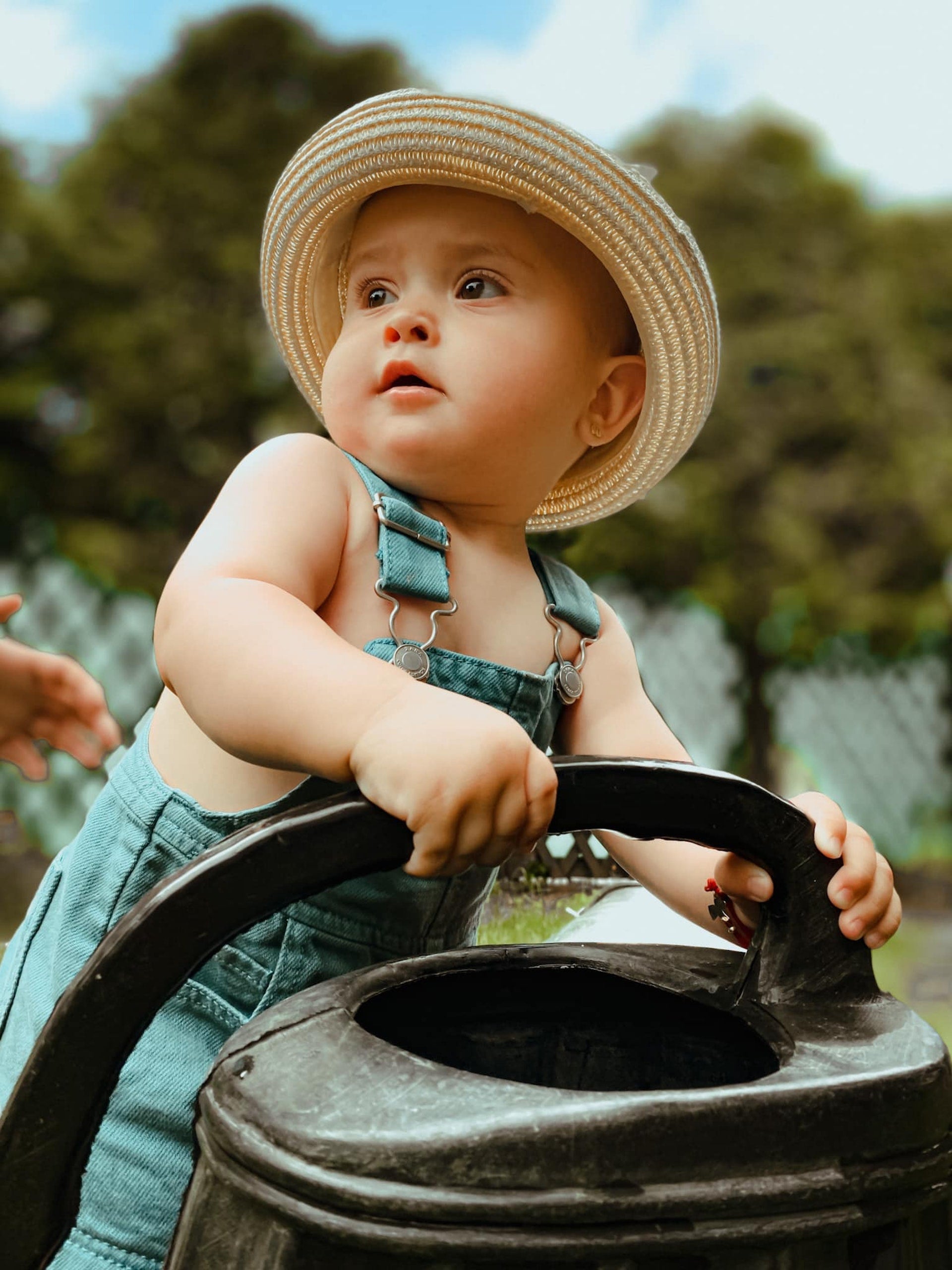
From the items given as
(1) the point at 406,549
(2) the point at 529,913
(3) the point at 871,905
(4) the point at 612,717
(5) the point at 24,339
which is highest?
(5) the point at 24,339

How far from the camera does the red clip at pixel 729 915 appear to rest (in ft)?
2.65

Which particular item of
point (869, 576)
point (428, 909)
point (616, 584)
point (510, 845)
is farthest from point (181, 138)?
point (510, 845)

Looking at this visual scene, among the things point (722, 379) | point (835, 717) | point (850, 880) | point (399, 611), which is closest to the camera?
point (850, 880)

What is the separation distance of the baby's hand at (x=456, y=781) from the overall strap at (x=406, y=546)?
11.4 inches

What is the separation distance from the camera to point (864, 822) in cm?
457

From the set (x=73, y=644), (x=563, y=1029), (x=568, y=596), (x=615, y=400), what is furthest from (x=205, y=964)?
(x=73, y=644)

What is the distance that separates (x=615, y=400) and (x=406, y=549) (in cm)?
29

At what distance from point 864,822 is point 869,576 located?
971 mm

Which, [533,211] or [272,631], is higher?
[533,211]

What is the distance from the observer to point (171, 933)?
514mm

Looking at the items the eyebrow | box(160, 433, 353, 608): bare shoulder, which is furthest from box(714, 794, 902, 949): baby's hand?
the eyebrow

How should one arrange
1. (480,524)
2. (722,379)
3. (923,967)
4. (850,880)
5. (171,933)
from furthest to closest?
(722,379) < (923,967) < (480,524) < (850,880) < (171,933)

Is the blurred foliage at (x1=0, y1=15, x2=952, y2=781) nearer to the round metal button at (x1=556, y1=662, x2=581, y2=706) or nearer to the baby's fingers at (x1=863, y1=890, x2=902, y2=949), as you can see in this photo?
the round metal button at (x1=556, y1=662, x2=581, y2=706)

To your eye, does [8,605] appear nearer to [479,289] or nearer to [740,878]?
[479,289]
